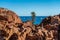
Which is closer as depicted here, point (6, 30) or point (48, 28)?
point (6, 30)

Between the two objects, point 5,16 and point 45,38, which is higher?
point 5,16

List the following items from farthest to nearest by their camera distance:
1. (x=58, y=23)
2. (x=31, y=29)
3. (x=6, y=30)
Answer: (x=58, y=23) → (x=31, y=29) → (x=6, y=30)

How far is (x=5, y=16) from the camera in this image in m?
21.0

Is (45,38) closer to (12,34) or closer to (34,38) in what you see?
(34,38)

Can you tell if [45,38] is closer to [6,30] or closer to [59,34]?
[59,34]

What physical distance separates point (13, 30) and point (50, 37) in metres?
3.27

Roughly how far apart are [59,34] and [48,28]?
123 cm

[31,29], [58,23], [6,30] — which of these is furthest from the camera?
[58,23]

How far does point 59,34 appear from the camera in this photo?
21.3 metres

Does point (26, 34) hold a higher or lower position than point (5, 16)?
lower

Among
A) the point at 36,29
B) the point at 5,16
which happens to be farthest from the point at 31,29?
the point at 5,16

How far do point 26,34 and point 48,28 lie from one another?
2.49 m

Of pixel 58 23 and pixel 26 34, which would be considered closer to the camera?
pixel 26 34

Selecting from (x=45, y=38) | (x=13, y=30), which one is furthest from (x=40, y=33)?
(x=13, y=30)
